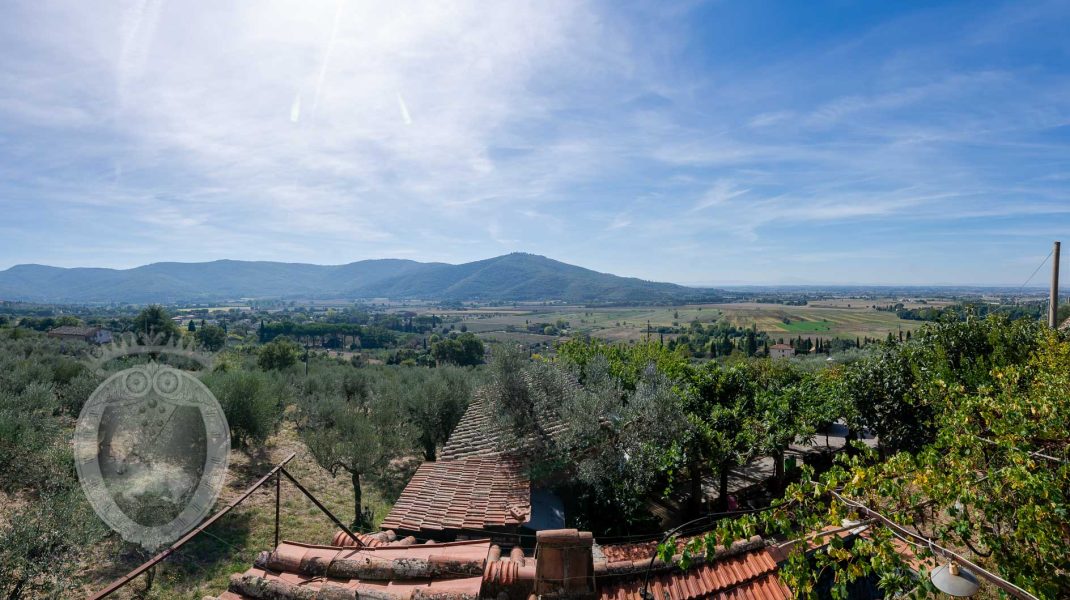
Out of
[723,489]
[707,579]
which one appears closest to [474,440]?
[723,489]

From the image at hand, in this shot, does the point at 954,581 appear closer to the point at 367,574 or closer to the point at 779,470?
the point at 367,574

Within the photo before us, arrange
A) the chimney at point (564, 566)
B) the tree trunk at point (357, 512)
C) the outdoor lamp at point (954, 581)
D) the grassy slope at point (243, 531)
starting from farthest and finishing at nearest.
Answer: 1. the tree trunk at point (357, 512)
2. the grassy slope at point (243, 531)
3. the chimney at point (564, 566)
4. the outdoor lamp at point (954, 581)

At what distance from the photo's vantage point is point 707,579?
15.8 ft

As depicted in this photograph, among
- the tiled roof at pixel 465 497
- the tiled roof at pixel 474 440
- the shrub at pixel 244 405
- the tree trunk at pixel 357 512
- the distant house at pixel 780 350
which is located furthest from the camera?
the distant house at pixel 780 350

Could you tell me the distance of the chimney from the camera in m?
3.90

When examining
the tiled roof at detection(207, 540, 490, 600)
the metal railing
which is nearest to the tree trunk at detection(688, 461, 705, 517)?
the tiled roof at detection(207, 540, 490, 600)

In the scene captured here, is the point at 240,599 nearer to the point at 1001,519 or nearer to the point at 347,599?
the point at 347,599

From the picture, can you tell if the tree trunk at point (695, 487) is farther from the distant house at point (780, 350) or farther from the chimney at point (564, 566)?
the distant house at point (780, 350)

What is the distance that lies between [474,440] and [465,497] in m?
3.01

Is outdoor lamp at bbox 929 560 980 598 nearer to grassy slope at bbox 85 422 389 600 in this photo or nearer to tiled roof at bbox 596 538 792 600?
tiled roof at bbox 596 538 792 600

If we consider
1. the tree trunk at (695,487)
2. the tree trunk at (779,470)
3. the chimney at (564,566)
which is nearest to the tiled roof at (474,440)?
the tree trunk at (695,487)

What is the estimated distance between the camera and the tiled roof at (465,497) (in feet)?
23.9

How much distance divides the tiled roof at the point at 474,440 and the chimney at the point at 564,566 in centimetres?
638

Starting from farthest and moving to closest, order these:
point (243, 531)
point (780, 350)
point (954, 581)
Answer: point (780, 350)
point (243, 531)
point (954, 581)
